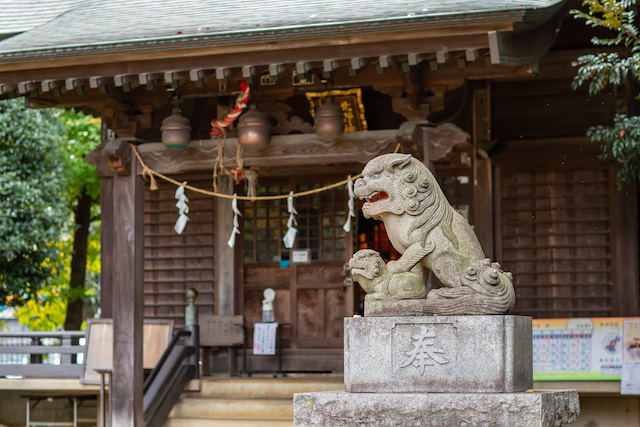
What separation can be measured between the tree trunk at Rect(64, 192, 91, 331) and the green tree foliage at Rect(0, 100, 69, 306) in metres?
2.02

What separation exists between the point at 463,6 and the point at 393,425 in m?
3.79

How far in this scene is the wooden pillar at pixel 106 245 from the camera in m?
11.0

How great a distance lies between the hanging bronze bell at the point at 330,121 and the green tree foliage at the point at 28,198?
7.43 m

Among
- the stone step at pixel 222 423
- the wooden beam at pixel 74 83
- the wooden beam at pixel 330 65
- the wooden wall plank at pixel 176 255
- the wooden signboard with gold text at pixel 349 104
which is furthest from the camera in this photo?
the wooden wall plank at pixel 176 255

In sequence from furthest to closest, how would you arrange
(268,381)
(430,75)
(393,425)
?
(268,381) → (430,75) → (393,425)

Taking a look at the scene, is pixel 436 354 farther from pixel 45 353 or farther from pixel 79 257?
pixel 79 257

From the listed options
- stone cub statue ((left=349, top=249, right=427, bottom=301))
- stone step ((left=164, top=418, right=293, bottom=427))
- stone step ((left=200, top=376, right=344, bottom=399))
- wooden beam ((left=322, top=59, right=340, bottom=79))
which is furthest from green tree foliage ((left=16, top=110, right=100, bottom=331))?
stone cub statue ((left=349, top=249, right=427, bottom=301))

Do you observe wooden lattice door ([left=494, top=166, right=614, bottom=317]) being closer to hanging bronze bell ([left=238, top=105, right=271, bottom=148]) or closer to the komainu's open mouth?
hanging bronze bell ([left=238, top=105, right=271, bottom=148])

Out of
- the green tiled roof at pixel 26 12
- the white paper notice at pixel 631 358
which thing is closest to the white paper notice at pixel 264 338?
the white paper notice at pixel 631 358

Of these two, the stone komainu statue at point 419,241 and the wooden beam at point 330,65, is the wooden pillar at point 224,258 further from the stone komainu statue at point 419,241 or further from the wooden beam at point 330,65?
the stone komainu statue at point 419,241

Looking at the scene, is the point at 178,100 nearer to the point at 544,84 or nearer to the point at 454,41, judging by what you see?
the point at 454,41

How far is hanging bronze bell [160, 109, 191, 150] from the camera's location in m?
8.55

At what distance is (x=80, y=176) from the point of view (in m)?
16.1

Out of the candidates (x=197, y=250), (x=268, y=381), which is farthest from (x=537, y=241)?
(x=197, y=250)
